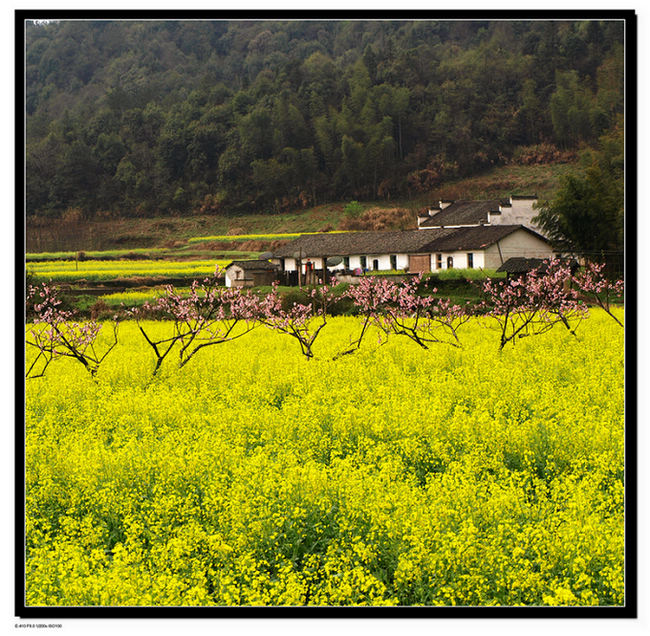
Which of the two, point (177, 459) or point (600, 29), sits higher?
point (600, 29)

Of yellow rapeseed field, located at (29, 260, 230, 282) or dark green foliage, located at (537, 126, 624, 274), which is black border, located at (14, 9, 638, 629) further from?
yellow rapeseed field, located at (29, 260, 230, 282)

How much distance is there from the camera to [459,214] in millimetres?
10062

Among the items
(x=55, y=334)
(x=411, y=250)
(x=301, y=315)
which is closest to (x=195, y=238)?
(x=301, y=315)

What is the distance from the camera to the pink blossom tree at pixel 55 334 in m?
7.94

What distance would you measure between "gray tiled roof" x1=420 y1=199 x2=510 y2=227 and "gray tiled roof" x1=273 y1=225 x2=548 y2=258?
0.14 m

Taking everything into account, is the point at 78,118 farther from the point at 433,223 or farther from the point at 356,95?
the point at 433,223

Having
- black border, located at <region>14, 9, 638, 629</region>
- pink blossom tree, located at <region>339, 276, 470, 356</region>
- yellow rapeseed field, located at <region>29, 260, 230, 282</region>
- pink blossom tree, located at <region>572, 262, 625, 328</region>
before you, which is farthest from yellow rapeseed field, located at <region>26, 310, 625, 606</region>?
pink blossom tree, located at <region>339, 276, 470, 356</region>

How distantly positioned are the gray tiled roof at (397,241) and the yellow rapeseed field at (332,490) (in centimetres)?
219

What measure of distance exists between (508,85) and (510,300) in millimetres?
2872

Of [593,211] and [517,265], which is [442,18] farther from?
[517,265]

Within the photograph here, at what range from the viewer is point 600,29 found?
5324 millimetres

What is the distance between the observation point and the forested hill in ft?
20.8
